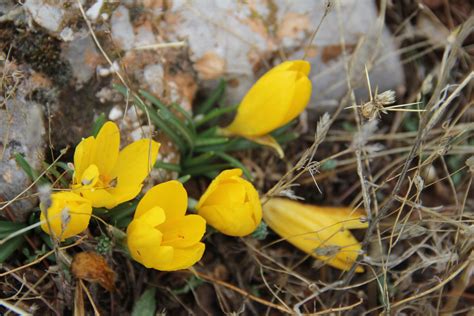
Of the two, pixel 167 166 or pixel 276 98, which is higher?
pixel 276 98

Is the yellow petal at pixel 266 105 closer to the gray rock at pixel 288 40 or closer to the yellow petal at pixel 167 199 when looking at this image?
the gray rock at pixel 288 40

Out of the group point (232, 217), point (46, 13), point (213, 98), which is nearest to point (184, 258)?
point (232, 217)

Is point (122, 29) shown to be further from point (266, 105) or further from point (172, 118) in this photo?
point (266, 105)

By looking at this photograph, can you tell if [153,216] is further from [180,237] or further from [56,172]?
[56,172]

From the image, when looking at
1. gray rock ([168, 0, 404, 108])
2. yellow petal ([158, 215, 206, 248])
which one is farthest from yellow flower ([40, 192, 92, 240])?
gray rock ([168, 0, 404, 108])

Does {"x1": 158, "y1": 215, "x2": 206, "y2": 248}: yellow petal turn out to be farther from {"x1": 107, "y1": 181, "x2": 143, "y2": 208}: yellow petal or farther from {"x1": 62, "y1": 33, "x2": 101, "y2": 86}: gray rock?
{"x1": 62, "y1": 33, "x2": 101, "y2": 86}: gray rock

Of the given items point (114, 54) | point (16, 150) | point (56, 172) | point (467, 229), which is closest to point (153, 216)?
point (56, 172)
